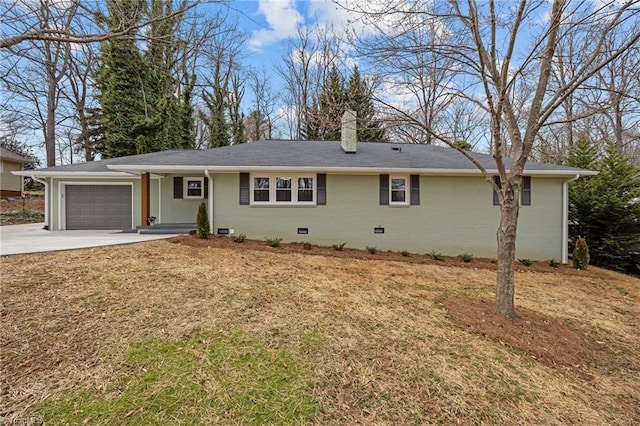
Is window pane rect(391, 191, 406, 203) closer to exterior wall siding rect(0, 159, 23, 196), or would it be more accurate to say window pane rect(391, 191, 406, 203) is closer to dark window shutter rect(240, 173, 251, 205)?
dark window shutter rect(240, 173, 251, 205)

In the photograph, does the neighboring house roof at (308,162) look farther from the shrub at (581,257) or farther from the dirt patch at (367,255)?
the shrub at (581,257)

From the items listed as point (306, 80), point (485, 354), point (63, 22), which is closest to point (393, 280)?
point (485, 354)

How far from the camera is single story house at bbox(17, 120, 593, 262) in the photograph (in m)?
9.52

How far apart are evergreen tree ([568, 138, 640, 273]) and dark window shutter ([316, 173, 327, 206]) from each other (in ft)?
30.8

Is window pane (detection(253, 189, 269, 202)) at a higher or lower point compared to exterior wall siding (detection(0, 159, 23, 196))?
lower

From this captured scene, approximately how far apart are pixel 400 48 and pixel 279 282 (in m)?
4.53

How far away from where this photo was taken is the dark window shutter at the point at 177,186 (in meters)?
11.0


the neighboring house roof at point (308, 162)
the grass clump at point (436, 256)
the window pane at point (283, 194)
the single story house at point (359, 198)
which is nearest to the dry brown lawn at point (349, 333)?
the grass clump at point (436, 256)

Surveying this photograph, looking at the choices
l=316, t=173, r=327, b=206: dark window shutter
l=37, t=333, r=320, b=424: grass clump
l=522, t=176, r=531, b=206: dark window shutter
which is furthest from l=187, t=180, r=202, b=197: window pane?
l=522, t=176, r=531, b=206: dark window shutter

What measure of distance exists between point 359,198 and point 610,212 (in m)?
8.95

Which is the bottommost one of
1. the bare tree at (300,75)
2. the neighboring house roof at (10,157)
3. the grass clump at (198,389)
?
the grass clump at (198,389)

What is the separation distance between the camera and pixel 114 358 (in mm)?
2961

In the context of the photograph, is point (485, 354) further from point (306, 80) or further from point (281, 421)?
point (306, 80)

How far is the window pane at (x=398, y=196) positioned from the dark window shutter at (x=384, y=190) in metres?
0.27
